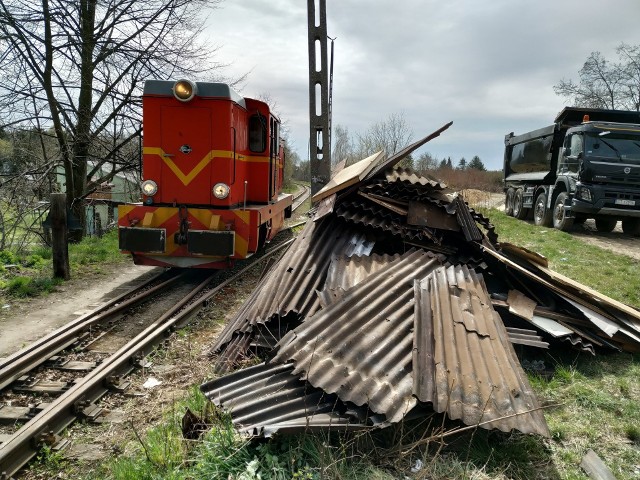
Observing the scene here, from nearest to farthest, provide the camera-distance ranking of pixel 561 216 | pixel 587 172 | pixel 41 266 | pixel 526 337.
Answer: pixel 526 337 < pixel 41 266 < pixel 587 172 < pixel 561 216

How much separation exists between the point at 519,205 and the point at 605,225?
3.24 meters

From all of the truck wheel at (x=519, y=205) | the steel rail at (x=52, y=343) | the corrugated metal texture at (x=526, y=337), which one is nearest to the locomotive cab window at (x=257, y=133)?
the steel rail at (x=52, y=343)

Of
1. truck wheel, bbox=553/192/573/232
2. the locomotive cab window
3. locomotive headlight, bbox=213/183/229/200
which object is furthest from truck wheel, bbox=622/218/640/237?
locomotive headlight, bbox=213/183/229/200

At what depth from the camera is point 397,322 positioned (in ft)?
12.3

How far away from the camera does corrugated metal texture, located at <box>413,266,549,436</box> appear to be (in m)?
2.82

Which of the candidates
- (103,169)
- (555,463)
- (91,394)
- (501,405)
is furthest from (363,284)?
(103,169)

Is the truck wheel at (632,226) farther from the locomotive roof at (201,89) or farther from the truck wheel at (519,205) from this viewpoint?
the locomotive roof at (201,89)

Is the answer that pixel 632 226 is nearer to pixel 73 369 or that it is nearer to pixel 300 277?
pixel 300 277

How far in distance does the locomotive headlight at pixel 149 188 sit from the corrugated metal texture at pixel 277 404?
5054mm

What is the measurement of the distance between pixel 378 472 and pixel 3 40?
11909 millimetres

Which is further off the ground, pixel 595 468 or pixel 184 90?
pixel 184 90

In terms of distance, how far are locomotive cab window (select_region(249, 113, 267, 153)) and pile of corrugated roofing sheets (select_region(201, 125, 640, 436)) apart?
3.18 metres

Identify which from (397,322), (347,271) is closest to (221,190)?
(347,271)

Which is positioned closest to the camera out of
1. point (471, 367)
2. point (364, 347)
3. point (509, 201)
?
point (471, 367)
